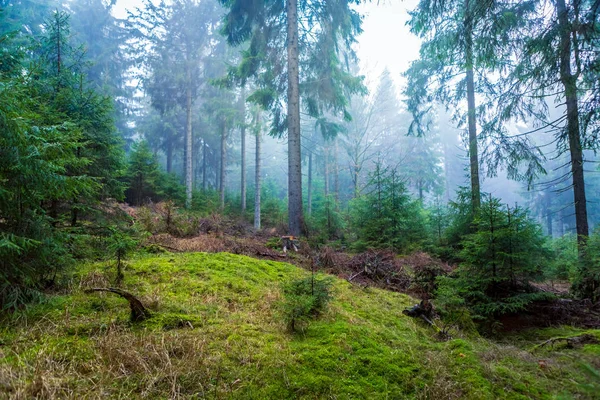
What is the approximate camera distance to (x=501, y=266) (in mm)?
4281

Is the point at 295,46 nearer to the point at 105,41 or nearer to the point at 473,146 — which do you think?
the point at 473,146

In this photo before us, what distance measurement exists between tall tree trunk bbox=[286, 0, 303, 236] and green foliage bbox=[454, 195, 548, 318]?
232 inches

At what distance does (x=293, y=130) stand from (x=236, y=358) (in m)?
8.84

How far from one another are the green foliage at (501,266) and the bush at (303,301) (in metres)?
2.42

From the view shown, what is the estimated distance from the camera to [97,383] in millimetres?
1821

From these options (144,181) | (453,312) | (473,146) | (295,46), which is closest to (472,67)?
(473,146)

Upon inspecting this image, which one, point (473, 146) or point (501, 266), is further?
point (473, 146)

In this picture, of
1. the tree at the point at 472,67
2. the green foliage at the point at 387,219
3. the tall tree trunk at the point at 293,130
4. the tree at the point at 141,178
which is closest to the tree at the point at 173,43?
the tree at the point at 141,178

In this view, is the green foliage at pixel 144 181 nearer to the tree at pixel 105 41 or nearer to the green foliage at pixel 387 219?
the green foliage at pixel 387 219

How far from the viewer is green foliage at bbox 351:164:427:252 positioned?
360 inches

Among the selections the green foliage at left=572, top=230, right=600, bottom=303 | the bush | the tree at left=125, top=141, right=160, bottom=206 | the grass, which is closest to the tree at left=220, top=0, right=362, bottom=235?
the tree at left=125, top=141, right=160, bottom=206

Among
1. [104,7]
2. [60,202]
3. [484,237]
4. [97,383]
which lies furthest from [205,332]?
[104,7]

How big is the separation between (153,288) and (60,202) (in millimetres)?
2216

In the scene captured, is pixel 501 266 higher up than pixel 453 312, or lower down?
higher up
